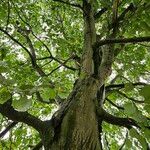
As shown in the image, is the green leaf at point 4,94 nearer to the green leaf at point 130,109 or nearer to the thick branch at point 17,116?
the green leaf at point 130,109

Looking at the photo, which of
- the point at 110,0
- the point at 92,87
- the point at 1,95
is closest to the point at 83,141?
the point at 92,87

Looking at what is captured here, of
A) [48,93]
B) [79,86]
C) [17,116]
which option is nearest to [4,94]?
[48,93]

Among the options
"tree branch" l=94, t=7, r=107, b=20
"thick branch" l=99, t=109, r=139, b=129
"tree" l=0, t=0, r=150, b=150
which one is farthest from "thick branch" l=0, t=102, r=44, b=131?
"tree branch" l=94, t=7, r=107, b=20

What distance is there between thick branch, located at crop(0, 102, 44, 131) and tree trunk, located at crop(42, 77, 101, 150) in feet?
0.68

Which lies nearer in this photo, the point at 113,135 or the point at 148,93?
the point at 148,93

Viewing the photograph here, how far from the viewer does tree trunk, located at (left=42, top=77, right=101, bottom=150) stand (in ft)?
8.43

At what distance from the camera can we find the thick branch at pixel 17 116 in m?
2.29

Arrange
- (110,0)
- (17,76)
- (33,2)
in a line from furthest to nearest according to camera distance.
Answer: (33,2) < (17,76) < (110,0)

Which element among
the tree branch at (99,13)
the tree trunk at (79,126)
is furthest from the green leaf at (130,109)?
the tree branch at (99,13)

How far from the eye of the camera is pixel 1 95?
1.03 metres

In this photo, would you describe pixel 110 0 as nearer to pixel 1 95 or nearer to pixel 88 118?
pixel 88 118

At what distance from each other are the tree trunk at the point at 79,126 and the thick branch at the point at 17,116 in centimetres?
21

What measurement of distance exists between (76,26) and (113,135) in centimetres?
334

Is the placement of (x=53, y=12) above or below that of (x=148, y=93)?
above
